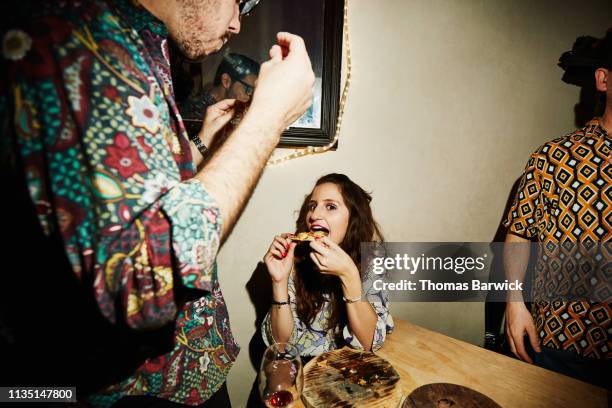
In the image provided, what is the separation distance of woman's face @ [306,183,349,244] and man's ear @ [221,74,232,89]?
2.86 feet

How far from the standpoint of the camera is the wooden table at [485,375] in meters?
1.36

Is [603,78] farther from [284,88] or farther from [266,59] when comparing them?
[284,88]

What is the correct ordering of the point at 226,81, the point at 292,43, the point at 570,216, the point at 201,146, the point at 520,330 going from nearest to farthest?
the point at 292,43 → the point at 201,146 → the point at 226,81 → the point at 570,216 → the point at 520,330

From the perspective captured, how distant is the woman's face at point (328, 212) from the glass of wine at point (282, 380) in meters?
0.95

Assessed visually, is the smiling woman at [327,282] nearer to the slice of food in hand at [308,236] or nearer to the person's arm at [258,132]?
the slice of food in hand at [308,236]

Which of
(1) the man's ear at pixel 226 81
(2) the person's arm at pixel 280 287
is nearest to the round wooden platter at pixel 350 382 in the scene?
(2) the person's arm at pixel 280 287

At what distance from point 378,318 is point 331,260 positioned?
520mm

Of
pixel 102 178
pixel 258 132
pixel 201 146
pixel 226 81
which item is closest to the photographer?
pixel 102 178

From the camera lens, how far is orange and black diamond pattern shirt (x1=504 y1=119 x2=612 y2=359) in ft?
6.07

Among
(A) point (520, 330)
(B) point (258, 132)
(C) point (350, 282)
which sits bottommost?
(A) point (520, 330)

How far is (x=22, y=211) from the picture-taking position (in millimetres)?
604

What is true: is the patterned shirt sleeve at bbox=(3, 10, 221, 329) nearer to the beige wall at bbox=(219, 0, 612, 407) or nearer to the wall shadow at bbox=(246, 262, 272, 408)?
the beige wall at bbox=(219, 0, 612, 407)

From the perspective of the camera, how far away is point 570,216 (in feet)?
6.29

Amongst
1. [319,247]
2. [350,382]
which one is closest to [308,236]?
[319,247]
